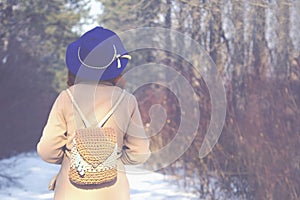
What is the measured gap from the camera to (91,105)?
285 cm

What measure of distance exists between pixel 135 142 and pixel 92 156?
0.82ft

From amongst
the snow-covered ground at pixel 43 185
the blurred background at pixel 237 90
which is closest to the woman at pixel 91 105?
the blurred background at pixel 237 90

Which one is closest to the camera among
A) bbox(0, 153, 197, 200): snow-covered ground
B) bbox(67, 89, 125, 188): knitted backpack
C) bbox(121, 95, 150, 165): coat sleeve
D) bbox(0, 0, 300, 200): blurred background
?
bbox(67, 89, 125, 188): knitted backpack

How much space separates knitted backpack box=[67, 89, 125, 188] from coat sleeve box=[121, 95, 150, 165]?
A: 12cm

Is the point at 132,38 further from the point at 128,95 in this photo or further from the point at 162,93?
the point at 128,95

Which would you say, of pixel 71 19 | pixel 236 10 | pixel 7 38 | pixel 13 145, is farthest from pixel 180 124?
pixel 71 19

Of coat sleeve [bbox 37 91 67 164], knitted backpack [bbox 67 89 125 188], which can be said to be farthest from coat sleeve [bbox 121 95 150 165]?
coat sleeve [bbox 37 91 67 164]

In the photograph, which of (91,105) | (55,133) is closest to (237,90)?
(91,105)

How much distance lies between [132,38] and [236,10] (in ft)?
8.21

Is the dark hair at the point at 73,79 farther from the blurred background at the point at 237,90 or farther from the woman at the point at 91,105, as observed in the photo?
the blurred background at the point at 237,90

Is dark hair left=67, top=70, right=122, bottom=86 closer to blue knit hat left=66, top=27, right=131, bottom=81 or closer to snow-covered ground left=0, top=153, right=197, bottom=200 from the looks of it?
blue knit hat left=66, top=27, right=131, bottom=81

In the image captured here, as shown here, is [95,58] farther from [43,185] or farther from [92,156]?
[43,185]

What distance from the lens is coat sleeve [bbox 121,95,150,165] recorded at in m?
2.89

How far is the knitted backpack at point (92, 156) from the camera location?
2773 millimetres
